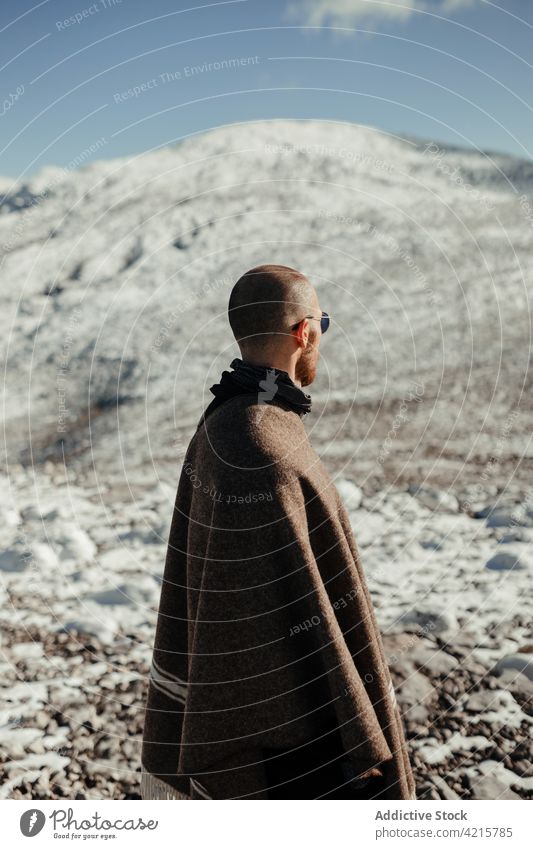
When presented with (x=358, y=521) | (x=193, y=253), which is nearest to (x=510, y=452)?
(x=358, y=521)

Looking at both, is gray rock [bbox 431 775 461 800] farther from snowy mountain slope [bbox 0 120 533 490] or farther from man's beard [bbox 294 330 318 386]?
snowy mountain slope [bbox 0 120 533 490]

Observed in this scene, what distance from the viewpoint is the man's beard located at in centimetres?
240

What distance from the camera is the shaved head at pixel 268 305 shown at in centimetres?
231

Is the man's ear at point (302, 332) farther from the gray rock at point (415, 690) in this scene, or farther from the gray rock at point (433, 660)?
the gray rock at point (433, 660)

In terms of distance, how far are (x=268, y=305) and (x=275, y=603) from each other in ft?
2.63

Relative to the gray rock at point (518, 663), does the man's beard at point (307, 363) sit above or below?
above

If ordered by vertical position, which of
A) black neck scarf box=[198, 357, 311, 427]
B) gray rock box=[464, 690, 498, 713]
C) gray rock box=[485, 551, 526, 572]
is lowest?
gray rock box=[464, 690, 498, 713]
